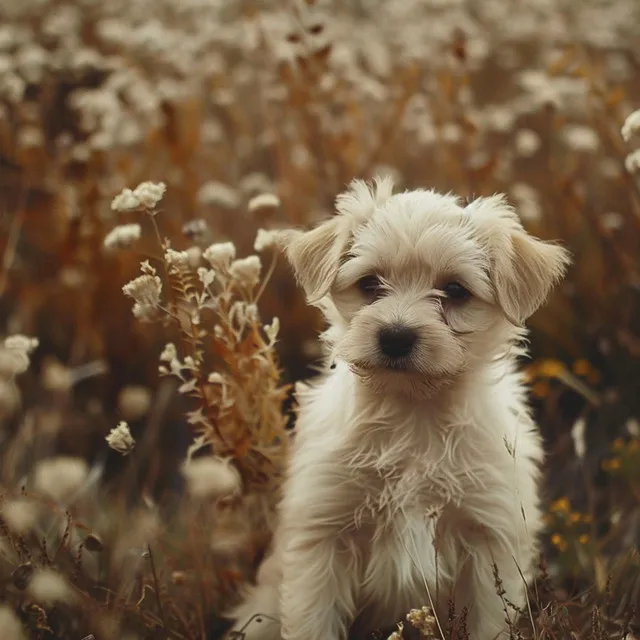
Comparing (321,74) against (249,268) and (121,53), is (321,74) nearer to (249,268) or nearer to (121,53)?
(121,53)

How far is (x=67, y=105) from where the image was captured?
543 centimetres

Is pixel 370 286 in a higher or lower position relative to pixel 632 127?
lower

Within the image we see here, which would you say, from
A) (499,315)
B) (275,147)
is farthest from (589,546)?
(275,147)

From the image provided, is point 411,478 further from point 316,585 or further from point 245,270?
point 245,270

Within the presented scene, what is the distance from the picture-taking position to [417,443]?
2717 millimetres

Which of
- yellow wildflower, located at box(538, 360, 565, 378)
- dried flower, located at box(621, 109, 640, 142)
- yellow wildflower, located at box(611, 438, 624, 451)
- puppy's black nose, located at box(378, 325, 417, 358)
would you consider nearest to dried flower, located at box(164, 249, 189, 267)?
puppy's black nose, located at box(378, 325, 417, 358)

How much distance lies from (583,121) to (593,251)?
1.71 meters

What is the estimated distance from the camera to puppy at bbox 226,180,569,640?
2.63m

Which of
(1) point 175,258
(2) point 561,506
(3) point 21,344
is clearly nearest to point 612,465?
(2) point 561,506

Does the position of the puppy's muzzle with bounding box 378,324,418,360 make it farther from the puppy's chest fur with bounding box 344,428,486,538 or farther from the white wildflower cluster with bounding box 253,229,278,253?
the white wildflower cluster with bounding box 253,229,278,253

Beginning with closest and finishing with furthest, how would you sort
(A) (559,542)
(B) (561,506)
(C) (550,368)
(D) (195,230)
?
1. (D) (195,230)
2. (A) (559,542)
3. (B) (561,506)
4. (C) (550,368)

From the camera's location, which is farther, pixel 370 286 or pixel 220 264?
pixel 220 264

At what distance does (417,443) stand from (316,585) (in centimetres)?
51

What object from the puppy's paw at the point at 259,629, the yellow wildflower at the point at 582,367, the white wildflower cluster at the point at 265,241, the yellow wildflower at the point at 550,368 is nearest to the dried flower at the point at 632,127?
the white wildflower cluster at the point at 265,241
